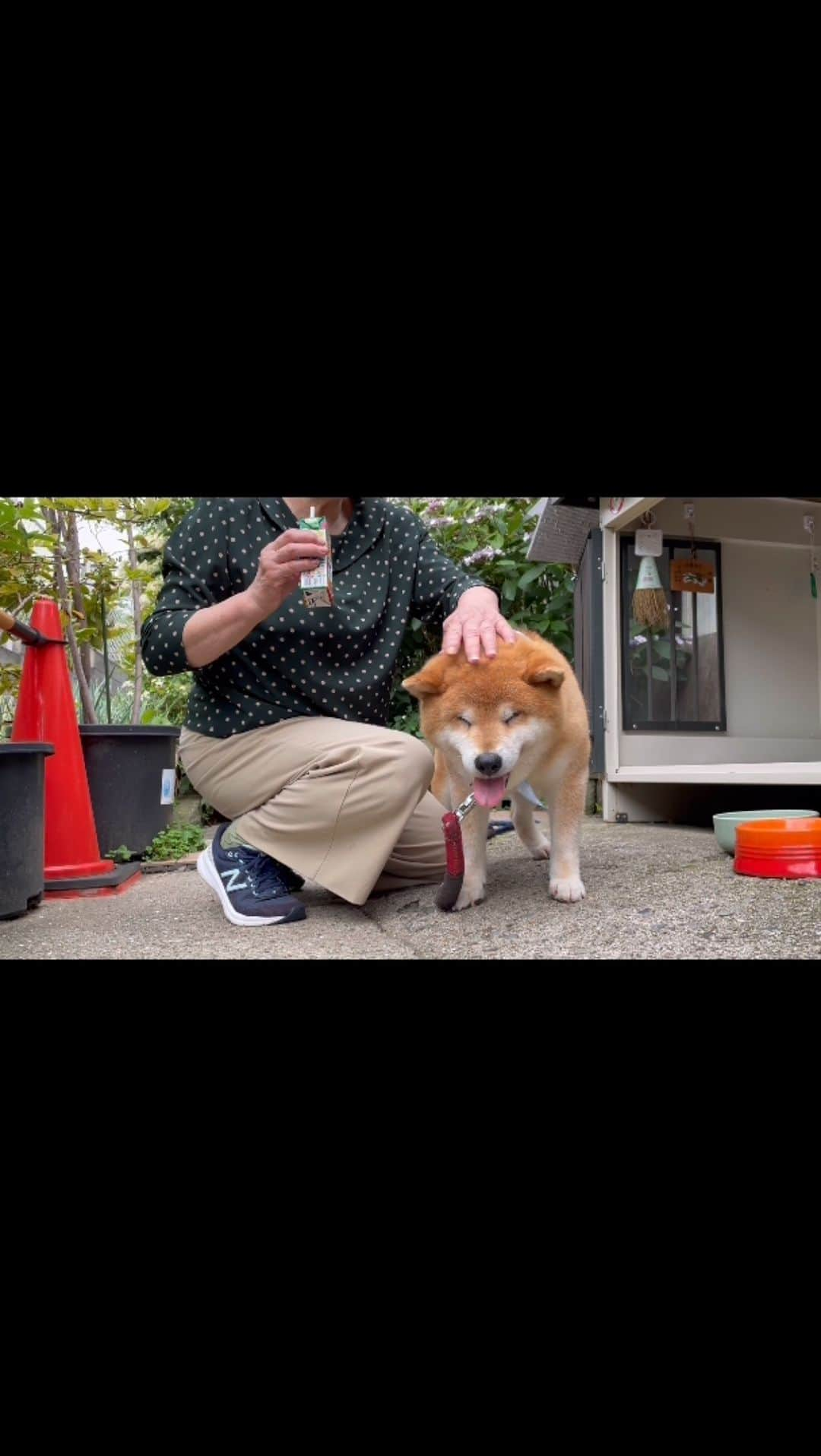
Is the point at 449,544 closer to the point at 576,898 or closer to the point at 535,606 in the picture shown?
the point at 535,606

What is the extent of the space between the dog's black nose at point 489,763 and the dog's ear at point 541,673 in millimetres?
183

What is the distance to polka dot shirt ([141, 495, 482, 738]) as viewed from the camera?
5.91 ft

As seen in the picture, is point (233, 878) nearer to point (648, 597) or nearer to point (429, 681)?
point (429, 681)

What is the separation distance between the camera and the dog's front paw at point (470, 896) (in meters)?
1.87

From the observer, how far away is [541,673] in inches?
69.1

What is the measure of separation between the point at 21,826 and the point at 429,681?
81cm

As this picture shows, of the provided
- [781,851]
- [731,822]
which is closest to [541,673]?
[781,851]

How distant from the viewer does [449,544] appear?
385 centimetres

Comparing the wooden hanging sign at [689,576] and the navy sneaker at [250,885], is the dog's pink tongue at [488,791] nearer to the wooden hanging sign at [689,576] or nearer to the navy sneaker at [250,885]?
the navy sneaker at [250,885]

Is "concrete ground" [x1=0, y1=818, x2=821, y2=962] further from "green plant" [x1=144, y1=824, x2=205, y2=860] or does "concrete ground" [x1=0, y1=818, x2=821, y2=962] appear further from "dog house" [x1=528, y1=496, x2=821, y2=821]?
"dog house" [x1=528, y1=496, x2=821, y2=821]

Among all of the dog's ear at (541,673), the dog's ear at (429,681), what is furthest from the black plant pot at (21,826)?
the dog's ear at (541,673)

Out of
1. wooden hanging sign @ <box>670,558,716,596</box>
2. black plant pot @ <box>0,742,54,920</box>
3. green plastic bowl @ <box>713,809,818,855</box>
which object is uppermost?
wooden hanging sign @ <box>670,558,716,596</box>

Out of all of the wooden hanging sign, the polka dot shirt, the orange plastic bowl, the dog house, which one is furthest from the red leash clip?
the wooden hanging sign

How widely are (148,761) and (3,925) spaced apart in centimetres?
115
